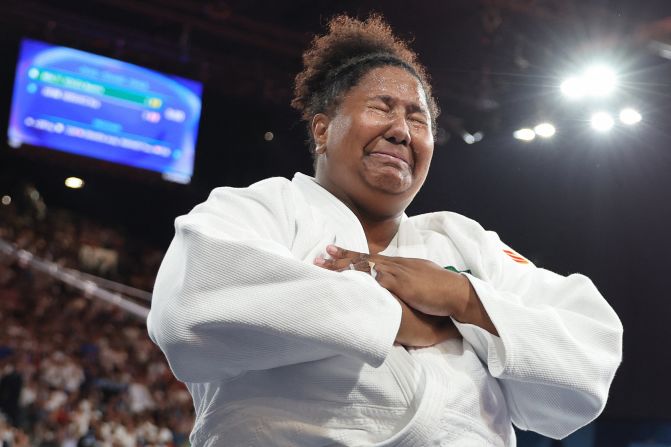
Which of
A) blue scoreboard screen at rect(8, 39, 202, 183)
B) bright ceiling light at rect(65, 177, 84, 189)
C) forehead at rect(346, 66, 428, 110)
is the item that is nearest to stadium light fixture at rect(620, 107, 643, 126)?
blue scoreboard screen at rect(8, 39, 202, 183)

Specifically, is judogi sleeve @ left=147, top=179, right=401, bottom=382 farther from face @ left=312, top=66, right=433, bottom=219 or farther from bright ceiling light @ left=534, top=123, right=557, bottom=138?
bright ceiling light @ left=534, top=123, right=557, bottom=138

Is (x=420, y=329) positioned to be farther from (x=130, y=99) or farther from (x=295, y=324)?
(x=130, y=99)

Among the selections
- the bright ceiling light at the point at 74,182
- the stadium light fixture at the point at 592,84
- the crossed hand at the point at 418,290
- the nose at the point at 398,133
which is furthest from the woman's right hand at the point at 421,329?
the bright ceiling light at the point at 74,182

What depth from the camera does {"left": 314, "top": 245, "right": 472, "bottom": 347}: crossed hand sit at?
1.15m

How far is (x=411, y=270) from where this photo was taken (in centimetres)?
118

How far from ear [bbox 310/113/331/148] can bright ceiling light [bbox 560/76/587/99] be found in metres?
3.53

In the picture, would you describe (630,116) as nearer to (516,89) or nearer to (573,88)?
(573,88)

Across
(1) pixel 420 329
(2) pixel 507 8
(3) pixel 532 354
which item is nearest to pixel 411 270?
(1) pixel 420 329

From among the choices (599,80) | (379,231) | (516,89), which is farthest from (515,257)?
(516,89)

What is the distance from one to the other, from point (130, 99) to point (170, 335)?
529cm

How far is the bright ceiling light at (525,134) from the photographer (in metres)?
5.22

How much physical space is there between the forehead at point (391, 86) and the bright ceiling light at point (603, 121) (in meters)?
3.55

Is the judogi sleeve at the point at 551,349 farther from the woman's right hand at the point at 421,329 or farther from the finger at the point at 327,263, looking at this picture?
the finger at the point at 327,263

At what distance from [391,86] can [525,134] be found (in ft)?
13.1
